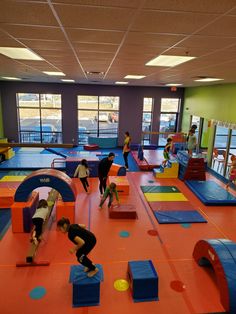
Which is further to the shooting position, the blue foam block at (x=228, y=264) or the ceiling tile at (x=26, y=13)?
the blue foam block at (x=228, y=264)

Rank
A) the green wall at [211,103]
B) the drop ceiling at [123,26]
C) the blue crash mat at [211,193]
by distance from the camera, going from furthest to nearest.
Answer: the green wall at [211,103] < the blue crash mat at [211,193] < the drop ceiling at [123,26]

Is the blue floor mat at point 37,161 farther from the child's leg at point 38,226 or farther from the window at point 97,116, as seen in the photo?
the child's leg at point 38,226

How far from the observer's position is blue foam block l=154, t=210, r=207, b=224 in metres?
6.32

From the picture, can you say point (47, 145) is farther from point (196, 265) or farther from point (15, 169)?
point (15, 169)

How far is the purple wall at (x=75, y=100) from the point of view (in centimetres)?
1429

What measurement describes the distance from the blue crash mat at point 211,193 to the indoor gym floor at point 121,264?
0.26 metres

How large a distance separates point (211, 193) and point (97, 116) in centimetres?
922

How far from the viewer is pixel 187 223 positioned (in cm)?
629

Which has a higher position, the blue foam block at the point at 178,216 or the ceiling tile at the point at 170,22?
the ceiling tile at the point at 170,22

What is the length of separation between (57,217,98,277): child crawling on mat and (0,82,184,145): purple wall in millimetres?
11798

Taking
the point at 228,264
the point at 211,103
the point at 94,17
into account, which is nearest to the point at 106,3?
the point at 94,17

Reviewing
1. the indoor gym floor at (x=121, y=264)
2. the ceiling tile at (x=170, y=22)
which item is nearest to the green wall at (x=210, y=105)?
the indoor gym floor at (x=121, y=264)

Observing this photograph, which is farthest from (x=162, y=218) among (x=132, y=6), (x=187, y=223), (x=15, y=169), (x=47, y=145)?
(x=15, y=169)

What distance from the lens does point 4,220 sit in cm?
630
